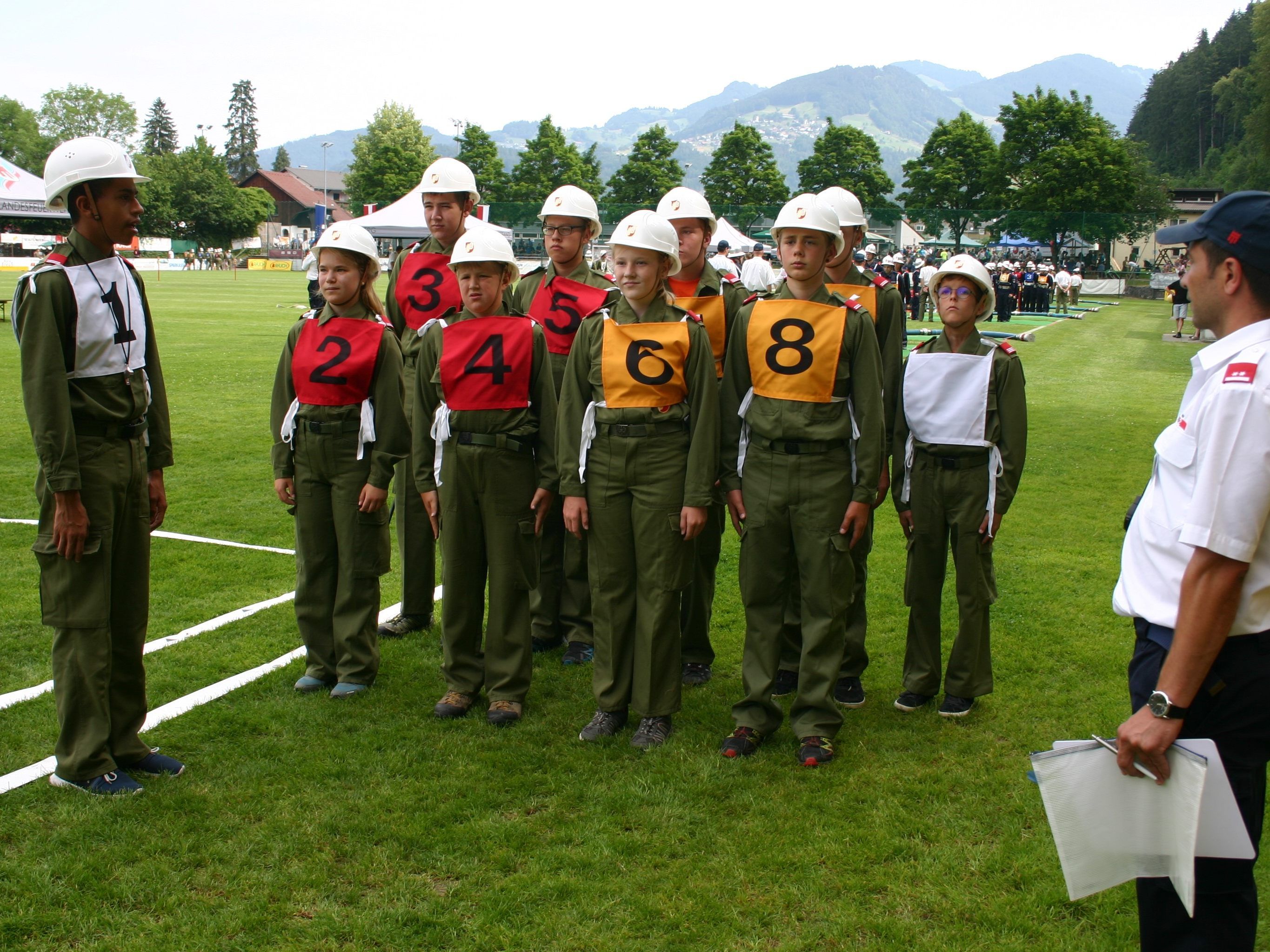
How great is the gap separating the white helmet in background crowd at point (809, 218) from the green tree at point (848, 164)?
79351 mm

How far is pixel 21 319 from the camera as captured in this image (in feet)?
13.8

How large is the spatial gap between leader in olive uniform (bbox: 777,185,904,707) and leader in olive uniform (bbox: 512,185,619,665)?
121cm

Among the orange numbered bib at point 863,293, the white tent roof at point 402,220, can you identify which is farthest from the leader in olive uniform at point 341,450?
the white tent roof at point 402,220

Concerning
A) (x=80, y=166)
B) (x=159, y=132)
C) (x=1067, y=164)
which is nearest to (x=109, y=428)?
(x=80, y=166)

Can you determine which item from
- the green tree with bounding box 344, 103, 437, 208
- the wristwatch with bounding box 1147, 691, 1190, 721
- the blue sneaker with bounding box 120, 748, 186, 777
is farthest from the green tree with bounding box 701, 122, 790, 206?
the wristwatch with bounding box 1147, 691, 1190, 721

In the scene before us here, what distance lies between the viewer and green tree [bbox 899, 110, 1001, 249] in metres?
78.4

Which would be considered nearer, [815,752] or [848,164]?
[815,752]

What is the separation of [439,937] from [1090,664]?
172 inches

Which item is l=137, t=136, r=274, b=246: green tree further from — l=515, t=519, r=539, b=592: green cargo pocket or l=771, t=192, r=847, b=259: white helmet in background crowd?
l=771, t=192, r=847, b=259: white helmet in background crowd

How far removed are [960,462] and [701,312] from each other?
1.69m

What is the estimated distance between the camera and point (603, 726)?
523 centimetres

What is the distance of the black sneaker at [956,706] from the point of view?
215 inches

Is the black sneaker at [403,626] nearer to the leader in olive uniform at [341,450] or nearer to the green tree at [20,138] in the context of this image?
the leader in olive uniform at [341,450]

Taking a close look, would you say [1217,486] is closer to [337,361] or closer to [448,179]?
[337,361]
